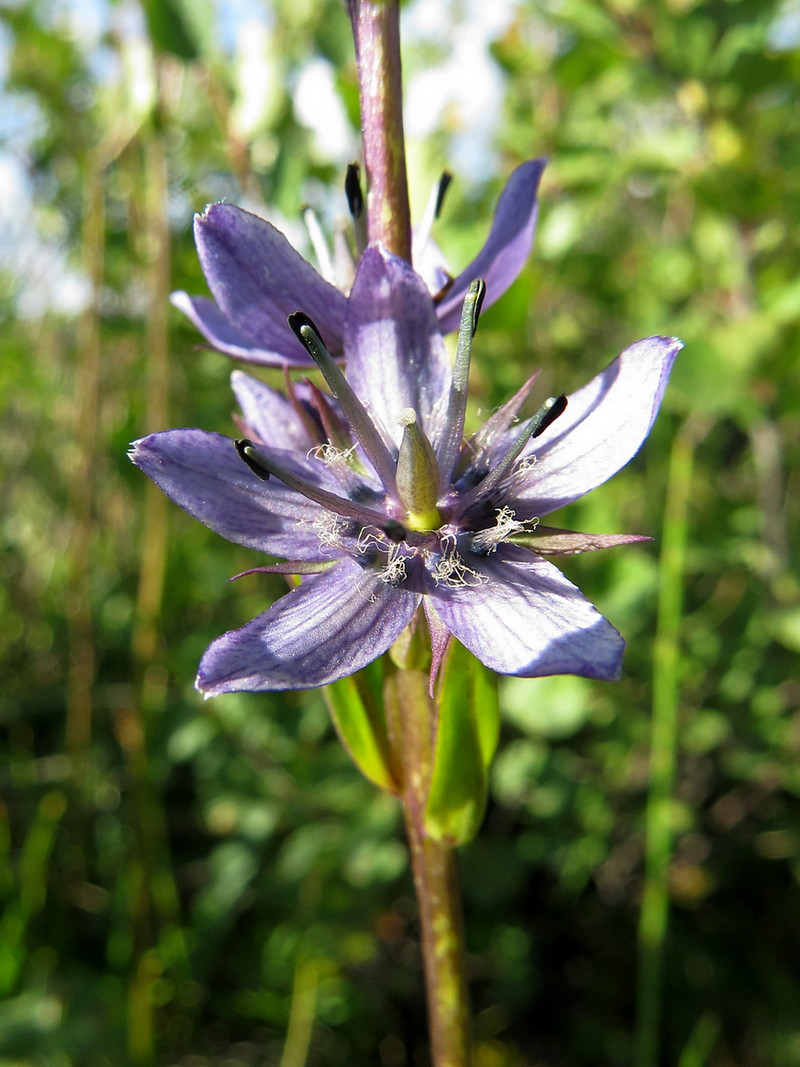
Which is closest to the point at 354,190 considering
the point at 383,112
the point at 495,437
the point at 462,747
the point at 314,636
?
the point at 383,112

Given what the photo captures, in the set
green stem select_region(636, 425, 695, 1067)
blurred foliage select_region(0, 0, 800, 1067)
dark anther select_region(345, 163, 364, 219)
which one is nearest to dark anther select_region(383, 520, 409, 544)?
dark anther select_region(345, 163, 364, 219)

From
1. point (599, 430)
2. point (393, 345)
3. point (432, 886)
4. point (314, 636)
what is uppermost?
point (393, 345)

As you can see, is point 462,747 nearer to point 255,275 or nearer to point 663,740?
point 255,275

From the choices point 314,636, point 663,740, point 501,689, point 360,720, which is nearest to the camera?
point 314,636

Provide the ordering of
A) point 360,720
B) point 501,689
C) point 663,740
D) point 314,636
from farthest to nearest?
1. point 501,689
2. point 663,740
3. point 360,720
4. point 314,636

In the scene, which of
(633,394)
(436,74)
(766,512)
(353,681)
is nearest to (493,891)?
(766,512)

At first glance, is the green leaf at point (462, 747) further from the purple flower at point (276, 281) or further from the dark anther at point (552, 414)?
the purple flower at point (276, 281)

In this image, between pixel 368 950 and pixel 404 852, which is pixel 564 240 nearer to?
pixel 404 852
